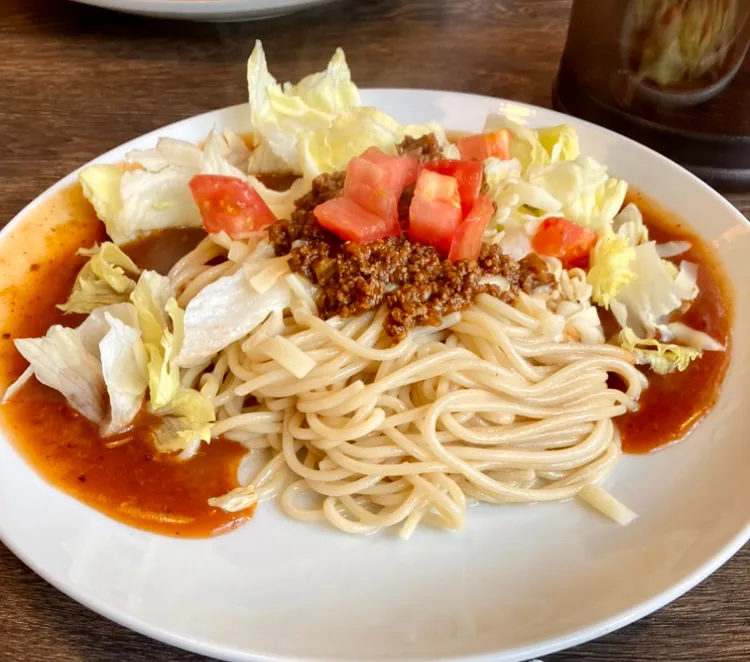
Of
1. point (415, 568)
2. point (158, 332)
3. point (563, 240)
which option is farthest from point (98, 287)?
point (563, 240)

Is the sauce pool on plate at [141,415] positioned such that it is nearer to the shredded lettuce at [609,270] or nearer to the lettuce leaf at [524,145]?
the shredded lettuce at [609,270]

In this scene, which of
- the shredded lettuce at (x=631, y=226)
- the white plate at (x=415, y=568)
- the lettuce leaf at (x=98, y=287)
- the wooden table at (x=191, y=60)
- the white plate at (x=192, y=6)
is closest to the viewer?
the white plate at (x=415, y=568)

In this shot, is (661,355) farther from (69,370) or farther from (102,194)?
(102,194)

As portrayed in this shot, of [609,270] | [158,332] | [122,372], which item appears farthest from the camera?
[609,270]

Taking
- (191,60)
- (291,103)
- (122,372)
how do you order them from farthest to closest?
(191,60) → (291,103) → (122,372)

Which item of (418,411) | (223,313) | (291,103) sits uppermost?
(291,103)

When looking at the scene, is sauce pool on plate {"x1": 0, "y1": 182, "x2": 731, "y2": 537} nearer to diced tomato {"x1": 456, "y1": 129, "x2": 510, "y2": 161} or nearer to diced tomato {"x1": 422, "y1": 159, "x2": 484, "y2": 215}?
diced tomato {"x1": 456, "y1": 129, "x2": 510, "y2": 161}

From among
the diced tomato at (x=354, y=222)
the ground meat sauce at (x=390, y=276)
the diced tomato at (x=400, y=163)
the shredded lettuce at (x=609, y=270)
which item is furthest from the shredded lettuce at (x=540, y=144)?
the diced tomato at (x=354, y=222)

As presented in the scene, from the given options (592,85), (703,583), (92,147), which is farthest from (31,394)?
(592,85)
